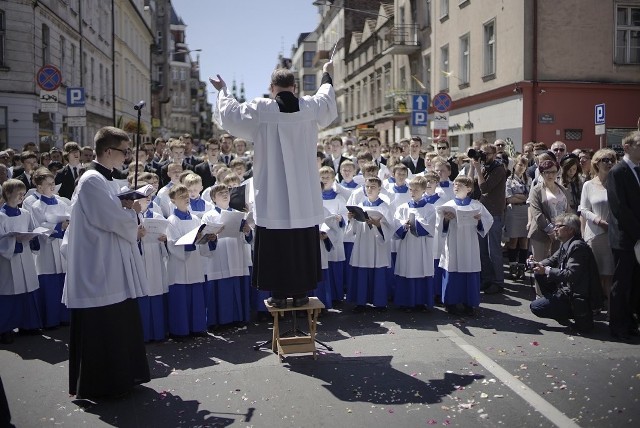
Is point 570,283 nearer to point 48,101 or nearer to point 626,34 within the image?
point 48,101

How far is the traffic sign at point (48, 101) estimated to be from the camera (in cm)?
1317

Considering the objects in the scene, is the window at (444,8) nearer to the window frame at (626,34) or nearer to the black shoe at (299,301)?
the window frame at (626,34)

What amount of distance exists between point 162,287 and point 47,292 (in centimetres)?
172

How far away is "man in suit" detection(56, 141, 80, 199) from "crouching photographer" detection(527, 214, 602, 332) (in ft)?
24.4

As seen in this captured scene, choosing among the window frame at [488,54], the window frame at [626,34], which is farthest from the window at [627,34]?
the window frame at [488,54]

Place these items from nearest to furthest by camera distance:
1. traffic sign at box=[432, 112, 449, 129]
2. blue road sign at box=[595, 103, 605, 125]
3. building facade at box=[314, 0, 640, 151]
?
blue road sign at box=[595, 103, 605, 125] < traffic sign at box=[432, 112, 449, 129] < building facade at box=[314, 0, 640, 151]

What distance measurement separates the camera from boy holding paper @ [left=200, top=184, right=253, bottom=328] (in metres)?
7.82

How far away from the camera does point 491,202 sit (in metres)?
10.2

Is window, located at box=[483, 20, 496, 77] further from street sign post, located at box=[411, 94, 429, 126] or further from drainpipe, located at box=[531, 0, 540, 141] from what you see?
street sign post, located at box=[411, 94, 429, 126]

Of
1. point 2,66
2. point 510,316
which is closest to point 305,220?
point 510,316

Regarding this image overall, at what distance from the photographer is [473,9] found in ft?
81.1

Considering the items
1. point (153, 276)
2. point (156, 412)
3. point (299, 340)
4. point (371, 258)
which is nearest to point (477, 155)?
point (371, 258)

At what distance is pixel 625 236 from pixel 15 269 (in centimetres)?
683

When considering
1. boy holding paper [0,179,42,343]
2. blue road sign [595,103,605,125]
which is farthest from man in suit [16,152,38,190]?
blue road sign [595,103,605,125]
